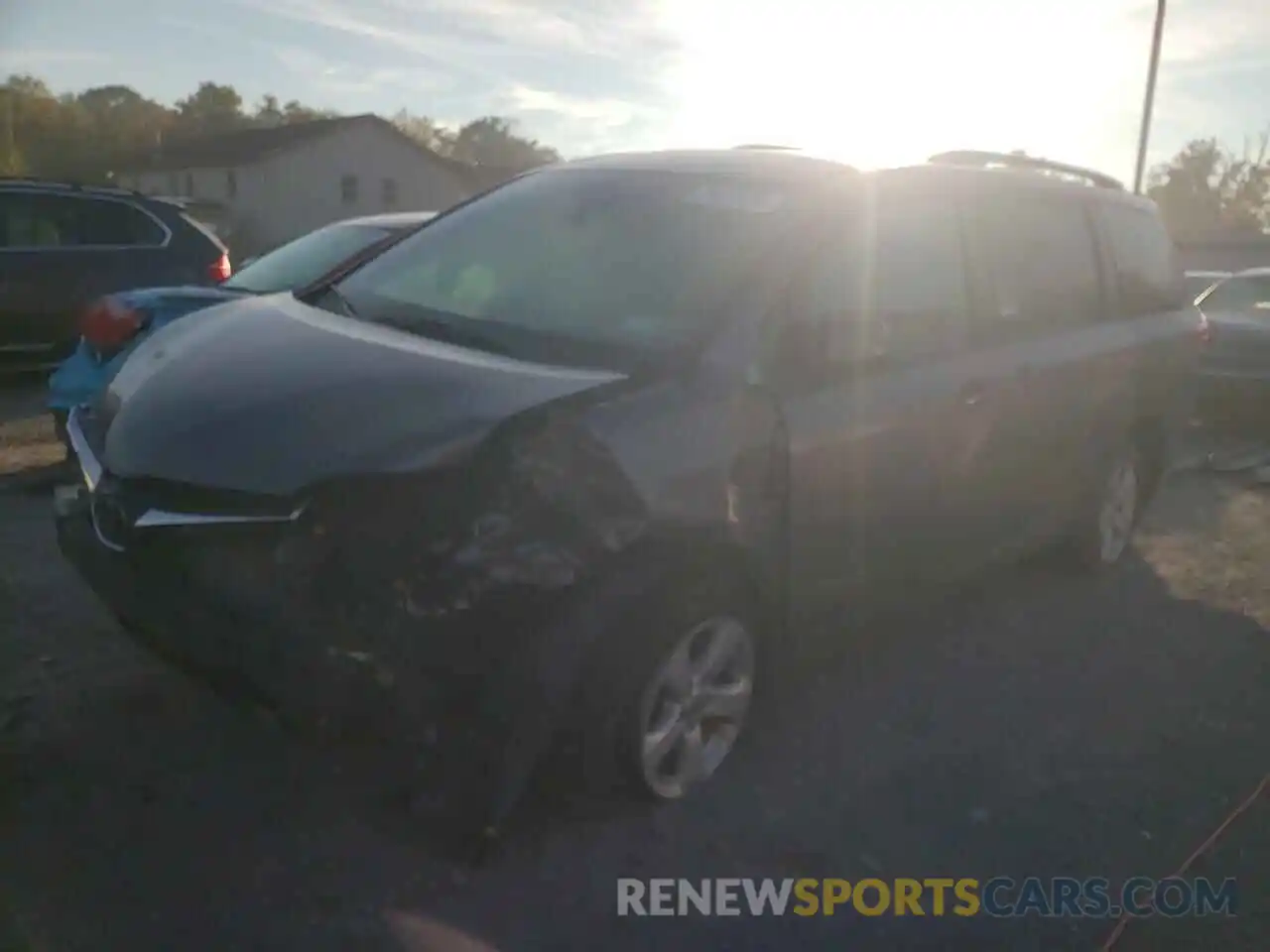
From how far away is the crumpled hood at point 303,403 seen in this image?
3.02 metres

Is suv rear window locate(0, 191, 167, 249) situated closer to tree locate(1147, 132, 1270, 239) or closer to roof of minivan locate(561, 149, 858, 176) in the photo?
roof of minivan locate(561, 149, 858, 176)

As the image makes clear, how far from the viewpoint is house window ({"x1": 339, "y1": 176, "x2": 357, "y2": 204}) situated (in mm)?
51844

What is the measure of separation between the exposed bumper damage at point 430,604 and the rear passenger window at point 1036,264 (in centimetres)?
236

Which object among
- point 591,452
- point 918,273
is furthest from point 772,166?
point 591,452

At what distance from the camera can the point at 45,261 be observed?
32.1ft

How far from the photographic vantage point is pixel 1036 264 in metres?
5.12

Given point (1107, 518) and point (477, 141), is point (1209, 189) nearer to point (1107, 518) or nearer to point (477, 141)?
point (477, 141)

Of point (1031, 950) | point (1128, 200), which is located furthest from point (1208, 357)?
point (1031, 950)

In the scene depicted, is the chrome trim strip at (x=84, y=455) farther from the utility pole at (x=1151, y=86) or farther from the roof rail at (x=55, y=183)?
the utility pole at (x=1151, y=86)

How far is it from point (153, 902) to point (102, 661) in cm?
151

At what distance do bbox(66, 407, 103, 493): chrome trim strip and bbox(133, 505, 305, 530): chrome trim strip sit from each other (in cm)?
39

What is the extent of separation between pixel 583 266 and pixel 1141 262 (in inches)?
133

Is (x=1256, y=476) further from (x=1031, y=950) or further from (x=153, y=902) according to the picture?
(x=153, y=902)

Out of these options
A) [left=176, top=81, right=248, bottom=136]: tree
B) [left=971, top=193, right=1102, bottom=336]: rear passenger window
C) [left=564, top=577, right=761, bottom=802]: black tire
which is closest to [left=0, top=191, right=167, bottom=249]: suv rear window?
[left=971, top=193, right=1102, bottom=336]: rear passenger window
